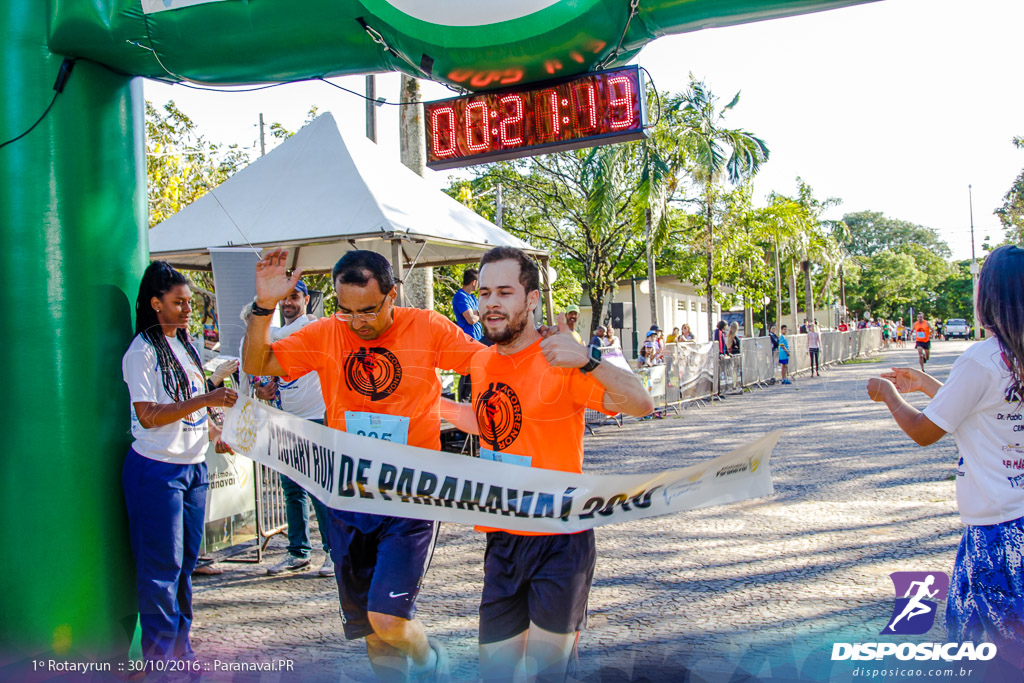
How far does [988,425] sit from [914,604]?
1.07 m

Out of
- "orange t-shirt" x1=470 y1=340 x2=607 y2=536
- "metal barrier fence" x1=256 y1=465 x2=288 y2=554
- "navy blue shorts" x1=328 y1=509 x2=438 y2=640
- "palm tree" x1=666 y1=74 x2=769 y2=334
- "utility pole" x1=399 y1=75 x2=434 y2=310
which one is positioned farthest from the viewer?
"palm tree" x1=666 y1=74 x2=769 y2=334

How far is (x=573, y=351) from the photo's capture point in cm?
253

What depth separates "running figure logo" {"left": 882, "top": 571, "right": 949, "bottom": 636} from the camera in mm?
3148

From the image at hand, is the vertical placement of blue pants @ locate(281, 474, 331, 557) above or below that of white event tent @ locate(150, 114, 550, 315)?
below

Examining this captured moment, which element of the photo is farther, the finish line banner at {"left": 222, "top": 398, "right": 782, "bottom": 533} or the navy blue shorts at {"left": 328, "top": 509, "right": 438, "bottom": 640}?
the navy blue shorts at {"left": 328, "top": 509, "right": 438, "bottom": 640}

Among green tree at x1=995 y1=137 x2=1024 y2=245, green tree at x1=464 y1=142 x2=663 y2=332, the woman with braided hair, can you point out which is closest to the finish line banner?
the woman with braided hair

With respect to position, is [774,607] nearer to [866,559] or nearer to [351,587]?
[866,559]

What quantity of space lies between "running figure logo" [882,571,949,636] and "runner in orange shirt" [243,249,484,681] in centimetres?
194

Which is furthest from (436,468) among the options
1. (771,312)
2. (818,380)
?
(771,312)

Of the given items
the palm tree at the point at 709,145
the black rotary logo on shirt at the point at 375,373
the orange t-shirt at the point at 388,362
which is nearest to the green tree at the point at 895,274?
the palm tree at the point at 709,145

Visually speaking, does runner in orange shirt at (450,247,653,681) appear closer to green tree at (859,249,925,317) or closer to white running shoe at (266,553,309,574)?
white running shoe at (266,553,309,574)

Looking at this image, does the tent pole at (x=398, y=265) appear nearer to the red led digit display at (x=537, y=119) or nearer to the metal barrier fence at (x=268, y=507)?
the metal barrier fence at (x=268, y=507)

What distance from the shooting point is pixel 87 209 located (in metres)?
3.85

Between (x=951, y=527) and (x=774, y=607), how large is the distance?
8.44 ft
